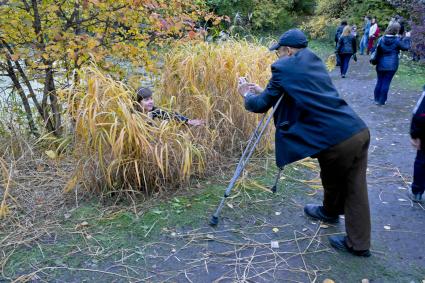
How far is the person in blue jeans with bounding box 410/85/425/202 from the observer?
3756 mm

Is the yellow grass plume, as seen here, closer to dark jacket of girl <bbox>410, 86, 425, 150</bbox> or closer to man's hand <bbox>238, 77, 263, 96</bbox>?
man's hand <bbox>238, 77, 263, 96</bbox>

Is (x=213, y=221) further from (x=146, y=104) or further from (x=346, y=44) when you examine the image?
(x=346, y=44)

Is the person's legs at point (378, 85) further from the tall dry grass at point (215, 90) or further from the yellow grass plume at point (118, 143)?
the yellow grass plume at point (118, 143)

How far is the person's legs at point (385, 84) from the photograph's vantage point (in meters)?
8.54

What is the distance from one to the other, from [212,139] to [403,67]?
452 inches

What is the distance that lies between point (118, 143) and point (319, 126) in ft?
6.38

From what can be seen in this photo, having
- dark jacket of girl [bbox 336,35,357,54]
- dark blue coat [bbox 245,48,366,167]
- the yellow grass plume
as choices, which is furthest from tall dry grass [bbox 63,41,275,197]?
dark jacket of girl [bbox 336,35,357,54]

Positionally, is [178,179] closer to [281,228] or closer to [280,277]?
[281,228]

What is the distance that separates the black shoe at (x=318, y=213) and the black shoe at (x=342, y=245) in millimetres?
345

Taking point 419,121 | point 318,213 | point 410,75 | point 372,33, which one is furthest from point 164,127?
point 372,33

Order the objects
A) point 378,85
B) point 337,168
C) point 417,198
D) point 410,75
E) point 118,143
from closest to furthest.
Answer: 1. point 337,168
2. point 118,143
3. point 417,198
4. point 378,85
5. point 410,75

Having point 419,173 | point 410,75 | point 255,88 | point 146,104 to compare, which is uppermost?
point 255,88

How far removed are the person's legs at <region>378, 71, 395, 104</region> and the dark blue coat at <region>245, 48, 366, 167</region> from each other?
6.13m

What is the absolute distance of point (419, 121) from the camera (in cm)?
377
